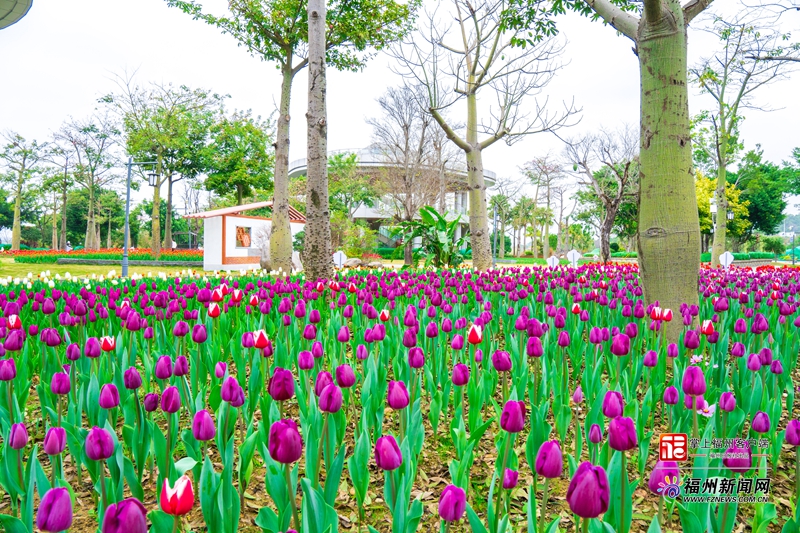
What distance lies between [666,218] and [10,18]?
10136 millimetres

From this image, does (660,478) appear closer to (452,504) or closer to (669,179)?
(452,504)

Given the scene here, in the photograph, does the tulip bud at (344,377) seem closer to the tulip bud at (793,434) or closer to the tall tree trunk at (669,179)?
the tulip bud at (793,434)

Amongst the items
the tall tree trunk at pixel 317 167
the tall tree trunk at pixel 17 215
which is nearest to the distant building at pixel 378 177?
the tall tree trunk at pixel 17 215

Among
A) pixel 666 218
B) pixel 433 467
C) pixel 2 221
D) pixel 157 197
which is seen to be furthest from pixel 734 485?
pixel 2 221

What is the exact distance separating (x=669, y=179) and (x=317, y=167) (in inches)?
179

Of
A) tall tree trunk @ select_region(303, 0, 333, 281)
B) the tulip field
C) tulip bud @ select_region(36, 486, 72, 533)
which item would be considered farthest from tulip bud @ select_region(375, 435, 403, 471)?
tall tree trunk @ select_region(303, 0, 333, 281)

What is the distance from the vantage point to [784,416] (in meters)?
3.02

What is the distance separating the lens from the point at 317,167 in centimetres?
707

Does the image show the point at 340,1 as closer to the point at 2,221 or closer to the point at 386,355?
the point at 386,355

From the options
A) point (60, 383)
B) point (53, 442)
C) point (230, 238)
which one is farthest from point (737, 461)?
point (230, 238)

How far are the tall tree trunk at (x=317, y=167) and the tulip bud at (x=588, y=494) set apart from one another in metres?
5.83

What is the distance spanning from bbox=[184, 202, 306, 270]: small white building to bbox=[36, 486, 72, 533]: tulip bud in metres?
21.3

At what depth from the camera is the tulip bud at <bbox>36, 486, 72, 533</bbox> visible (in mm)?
1042

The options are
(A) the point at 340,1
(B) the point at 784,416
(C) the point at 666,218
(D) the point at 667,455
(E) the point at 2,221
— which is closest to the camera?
(D) the point at 667,455
